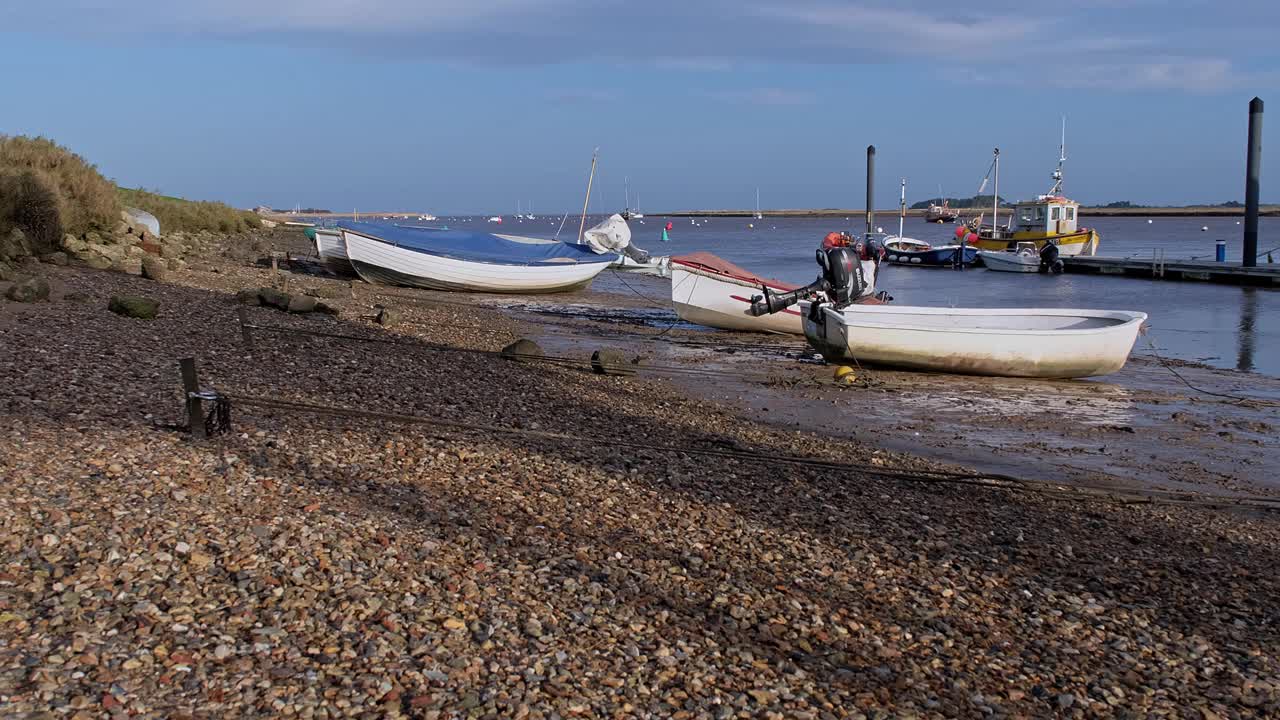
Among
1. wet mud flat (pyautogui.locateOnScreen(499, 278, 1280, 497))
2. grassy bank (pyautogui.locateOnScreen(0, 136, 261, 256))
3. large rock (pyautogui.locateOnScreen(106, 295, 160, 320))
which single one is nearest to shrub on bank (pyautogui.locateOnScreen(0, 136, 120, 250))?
grassy bank (pyautogui.locateOnScreen(0, 136, 261, 256))

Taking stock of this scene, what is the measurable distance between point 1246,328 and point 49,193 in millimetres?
23878

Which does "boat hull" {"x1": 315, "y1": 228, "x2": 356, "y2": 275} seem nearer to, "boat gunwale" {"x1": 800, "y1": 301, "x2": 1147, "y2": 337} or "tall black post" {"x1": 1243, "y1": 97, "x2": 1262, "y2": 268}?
"boat gunwale" {"x1": 800, "y1": 301, "x2": 1147, "y2": 337}

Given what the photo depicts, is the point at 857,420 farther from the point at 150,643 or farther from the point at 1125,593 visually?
the point at 150,643

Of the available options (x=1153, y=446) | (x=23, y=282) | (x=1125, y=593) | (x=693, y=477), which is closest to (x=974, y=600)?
(x=1125, y=593)

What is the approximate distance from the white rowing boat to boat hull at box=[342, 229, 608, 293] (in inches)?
316

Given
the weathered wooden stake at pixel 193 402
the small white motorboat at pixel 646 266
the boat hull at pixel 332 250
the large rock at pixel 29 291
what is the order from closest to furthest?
the weathered wooden stake at pixel 193 402 → the large rock at pixel 29 291 → the boat hull at pixel 332 250 → the small white motorboat at pixel 646 266

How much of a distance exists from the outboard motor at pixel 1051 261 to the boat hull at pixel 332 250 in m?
30.0

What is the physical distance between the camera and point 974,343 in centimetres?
1535

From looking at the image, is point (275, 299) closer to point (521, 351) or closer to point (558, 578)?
point (521, 351)

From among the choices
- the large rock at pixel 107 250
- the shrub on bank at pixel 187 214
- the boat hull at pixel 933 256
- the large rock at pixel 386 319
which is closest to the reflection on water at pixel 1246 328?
the large rock at pixel 386 319

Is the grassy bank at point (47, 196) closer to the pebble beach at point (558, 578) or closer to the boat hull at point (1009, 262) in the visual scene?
the pebble beach at point (558, 578)

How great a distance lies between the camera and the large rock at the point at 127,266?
18072mm

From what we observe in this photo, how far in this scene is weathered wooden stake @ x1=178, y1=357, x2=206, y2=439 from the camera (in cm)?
710

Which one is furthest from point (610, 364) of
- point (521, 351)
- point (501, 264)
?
point (501, 264)
